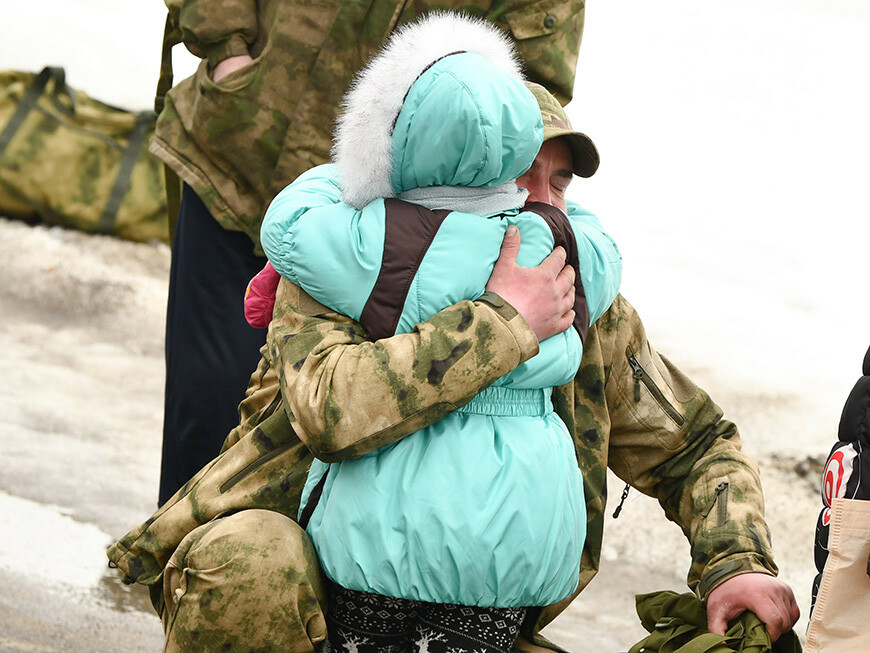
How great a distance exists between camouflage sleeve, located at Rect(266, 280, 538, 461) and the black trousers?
114 cm

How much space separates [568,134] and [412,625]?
73 cm

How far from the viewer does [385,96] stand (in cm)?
160

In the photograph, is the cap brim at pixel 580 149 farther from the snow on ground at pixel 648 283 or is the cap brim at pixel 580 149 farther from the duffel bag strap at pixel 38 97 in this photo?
the duffel bag strap at pixel 38 97

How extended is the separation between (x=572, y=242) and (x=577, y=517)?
39 centimetres

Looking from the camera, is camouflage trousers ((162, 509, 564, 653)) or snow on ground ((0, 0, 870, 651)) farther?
snow on ground ((0, 0, 870, 651))

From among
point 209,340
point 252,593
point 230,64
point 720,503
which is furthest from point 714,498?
point 230,64

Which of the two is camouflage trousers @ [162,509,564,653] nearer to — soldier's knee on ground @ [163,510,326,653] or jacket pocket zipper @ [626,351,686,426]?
soldier's knee on ground @ [163,510,326,653]

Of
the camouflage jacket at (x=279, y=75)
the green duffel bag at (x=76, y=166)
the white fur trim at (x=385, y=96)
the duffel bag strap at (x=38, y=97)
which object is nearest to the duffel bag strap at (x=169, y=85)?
the camouflage jacket at (x=279, y=75)

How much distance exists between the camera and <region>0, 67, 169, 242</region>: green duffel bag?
5.43 metres

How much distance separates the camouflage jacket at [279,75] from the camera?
2502 millimetres

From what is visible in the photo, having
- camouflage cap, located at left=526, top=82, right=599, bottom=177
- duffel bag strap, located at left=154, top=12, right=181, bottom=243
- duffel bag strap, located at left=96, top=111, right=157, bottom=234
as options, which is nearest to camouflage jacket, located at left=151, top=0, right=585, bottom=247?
duffel bag strap, located at left=154, top=12, right=181, bottom=243

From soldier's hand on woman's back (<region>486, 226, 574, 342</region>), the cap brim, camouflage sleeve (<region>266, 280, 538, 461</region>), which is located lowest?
camouflage sleeve (<region>266, 280, 538, 461</region>)

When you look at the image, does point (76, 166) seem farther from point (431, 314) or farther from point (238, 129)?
point (431, 314)

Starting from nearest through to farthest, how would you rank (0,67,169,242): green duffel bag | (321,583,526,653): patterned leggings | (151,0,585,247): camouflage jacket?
(321,583,526,653): patterned leggings → (151,0,585,247): camouflage jacket → (0,67,169,242): green duffel bag
